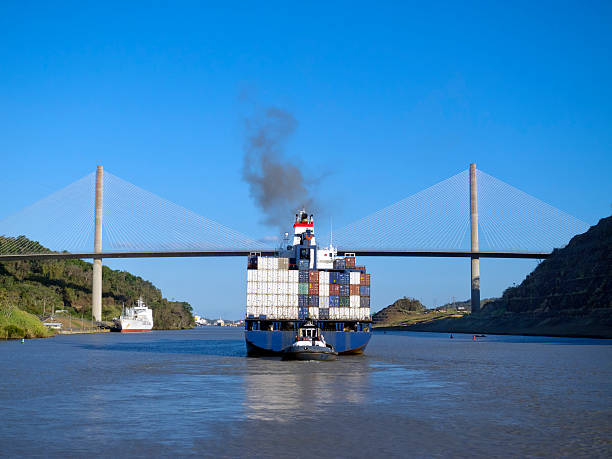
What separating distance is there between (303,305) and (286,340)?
431 centimetres

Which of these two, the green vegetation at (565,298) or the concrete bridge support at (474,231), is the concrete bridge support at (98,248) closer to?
the concrete bridge support at (474,231)

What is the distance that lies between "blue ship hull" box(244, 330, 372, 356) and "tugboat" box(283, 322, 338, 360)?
→ 176 cm

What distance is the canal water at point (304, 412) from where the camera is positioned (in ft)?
74.4

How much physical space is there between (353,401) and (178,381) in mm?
14188

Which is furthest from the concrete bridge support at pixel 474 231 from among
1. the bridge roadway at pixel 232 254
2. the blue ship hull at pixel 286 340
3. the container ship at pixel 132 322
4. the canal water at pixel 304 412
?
the canal water at pixel 304 412

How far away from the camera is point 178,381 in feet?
143

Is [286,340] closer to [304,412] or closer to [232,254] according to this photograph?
[304,412]

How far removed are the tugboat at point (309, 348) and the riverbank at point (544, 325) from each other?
77511mm

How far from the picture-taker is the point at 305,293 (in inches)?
2689

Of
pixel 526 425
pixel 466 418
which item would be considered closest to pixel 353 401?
pixel 466 418

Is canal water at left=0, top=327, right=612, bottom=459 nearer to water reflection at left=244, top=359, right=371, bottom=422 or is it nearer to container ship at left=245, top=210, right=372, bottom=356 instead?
water reflection at left=244, top=359, right=371, bottom=422

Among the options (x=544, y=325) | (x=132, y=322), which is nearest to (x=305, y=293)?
(x=544, y=325)

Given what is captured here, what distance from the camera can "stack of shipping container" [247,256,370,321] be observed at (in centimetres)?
6775

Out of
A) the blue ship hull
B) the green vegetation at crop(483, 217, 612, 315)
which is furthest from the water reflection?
the green vegetation at crop(483, 217, 612, 315)
